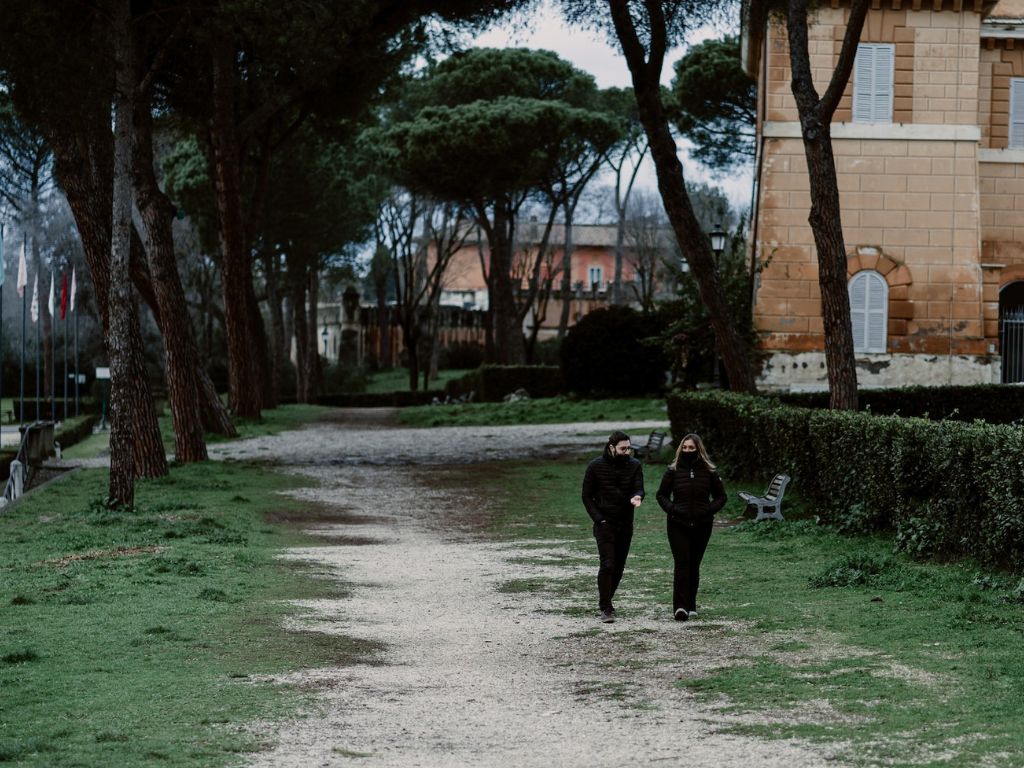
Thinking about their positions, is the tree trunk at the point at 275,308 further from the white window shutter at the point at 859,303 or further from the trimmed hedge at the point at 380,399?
the white window shutter at the point at 859,303

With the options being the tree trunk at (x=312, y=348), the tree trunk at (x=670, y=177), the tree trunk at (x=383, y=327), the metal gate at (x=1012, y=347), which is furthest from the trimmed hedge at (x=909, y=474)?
the tree trunk at (x=383, y=327)

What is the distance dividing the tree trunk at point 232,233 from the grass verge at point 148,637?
13.1m

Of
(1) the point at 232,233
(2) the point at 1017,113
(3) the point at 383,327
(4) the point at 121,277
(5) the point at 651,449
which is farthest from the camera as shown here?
(3) the point at 383,327

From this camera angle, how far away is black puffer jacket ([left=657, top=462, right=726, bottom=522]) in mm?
10141

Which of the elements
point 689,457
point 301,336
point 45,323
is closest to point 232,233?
point 301,336

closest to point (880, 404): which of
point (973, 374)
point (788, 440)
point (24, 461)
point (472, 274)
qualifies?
point (973, 374)

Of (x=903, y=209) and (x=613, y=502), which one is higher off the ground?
(x=903, y=209)

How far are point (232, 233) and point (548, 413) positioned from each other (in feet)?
30.3

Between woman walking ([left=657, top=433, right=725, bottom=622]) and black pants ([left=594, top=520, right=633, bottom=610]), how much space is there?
352 millimetres

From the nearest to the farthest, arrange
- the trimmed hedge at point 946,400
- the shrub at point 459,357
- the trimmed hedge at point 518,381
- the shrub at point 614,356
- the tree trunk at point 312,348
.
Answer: the trimmed hedge at point 946,400 → the shrub at point 614,356 → the trimmed hedge at point 518,381 → the tree trunk at point 312,348 → the shrub at point 459,357

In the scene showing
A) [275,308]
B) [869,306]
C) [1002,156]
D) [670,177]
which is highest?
[1002,156]

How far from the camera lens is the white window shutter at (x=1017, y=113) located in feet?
102

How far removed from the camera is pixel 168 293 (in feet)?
77.5

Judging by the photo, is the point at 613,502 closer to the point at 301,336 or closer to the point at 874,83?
the point at 874,83
